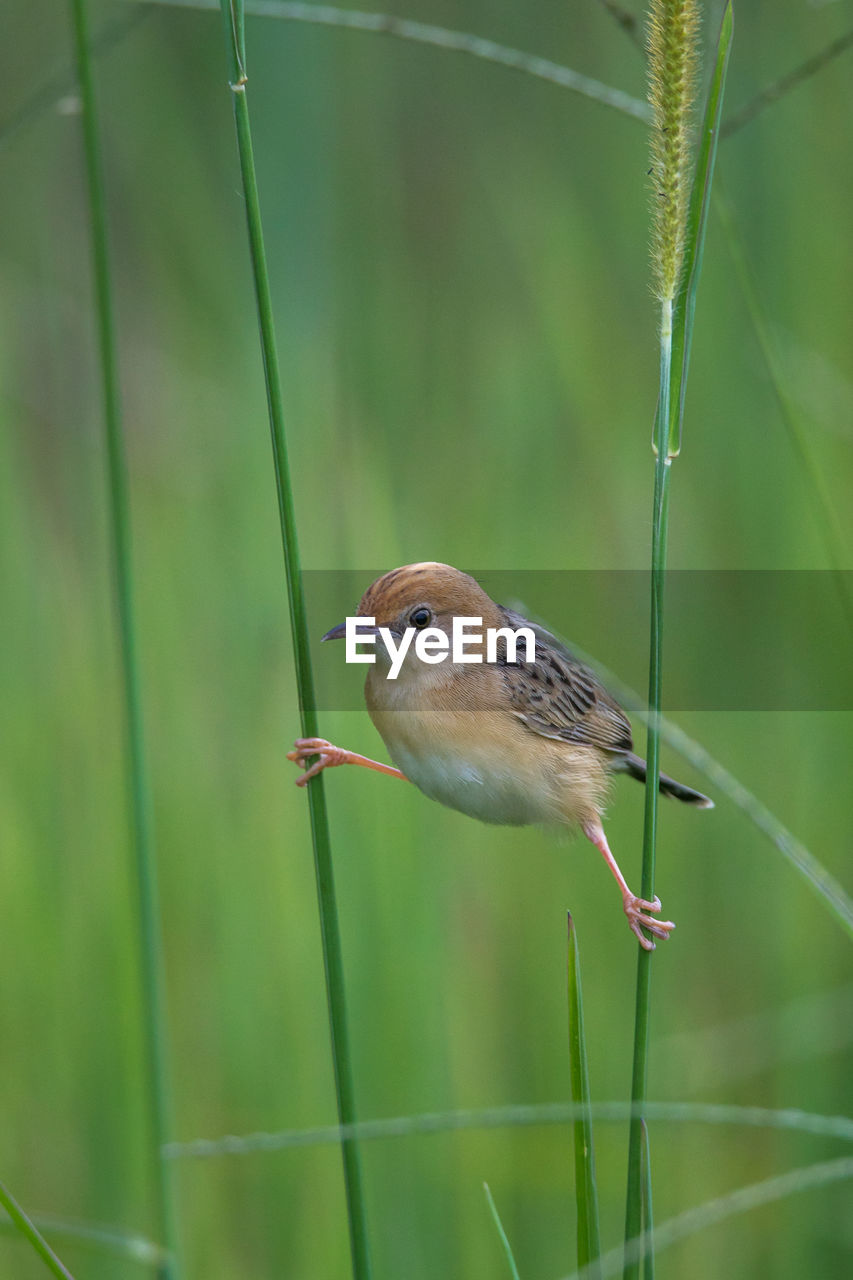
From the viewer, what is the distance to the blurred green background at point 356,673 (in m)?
2.63

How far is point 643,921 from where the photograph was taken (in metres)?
1.25

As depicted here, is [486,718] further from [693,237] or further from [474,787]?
[693,237]

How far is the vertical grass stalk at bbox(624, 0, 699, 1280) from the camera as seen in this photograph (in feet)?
3.58

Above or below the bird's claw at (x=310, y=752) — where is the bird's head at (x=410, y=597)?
above

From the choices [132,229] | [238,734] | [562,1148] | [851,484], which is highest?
[132,229]

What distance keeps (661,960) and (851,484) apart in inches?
58.1

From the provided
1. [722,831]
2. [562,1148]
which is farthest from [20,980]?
[722,831]

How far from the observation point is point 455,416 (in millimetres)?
3998

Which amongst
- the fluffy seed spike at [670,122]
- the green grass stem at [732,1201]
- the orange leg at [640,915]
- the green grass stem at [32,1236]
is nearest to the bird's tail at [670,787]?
the orange leg at [640,915]

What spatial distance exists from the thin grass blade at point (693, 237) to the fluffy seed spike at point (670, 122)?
0.04 ft

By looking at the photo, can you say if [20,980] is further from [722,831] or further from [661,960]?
[722,831]

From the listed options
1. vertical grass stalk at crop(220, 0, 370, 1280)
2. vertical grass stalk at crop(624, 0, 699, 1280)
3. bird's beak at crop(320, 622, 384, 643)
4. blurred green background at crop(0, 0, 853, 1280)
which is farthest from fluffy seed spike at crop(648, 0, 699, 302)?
blurred green background at crop(0, 0, 853, 1280)

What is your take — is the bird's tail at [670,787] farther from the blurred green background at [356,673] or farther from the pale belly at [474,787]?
the blurred green background at [356,673]

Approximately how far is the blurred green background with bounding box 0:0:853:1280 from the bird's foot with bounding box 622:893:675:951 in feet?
2.80
